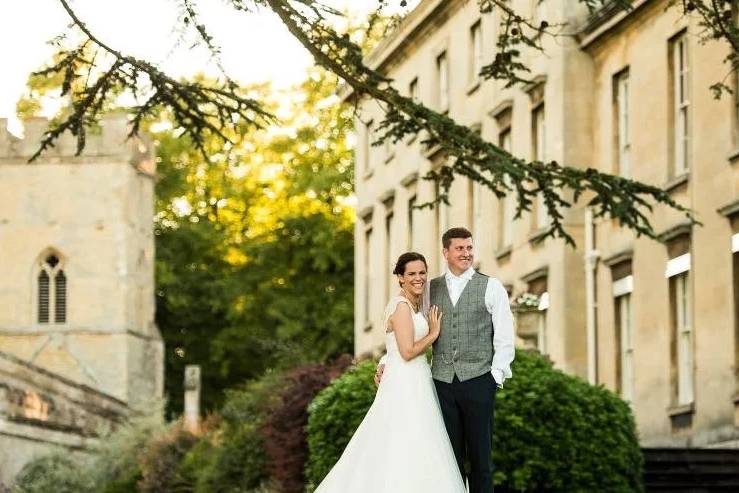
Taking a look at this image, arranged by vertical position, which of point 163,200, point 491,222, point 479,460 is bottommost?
point 479,460

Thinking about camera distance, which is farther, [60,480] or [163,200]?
[163,200]

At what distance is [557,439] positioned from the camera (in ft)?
84.8

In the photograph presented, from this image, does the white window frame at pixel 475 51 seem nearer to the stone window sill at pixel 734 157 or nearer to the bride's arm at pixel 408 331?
the stone window sill at pixel 734 157

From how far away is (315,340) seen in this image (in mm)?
66562

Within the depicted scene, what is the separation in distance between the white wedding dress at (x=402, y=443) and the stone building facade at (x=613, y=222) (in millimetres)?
11864

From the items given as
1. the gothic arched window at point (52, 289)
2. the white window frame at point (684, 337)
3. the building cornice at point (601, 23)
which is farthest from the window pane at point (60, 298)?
the white window frame at point (684, 337)

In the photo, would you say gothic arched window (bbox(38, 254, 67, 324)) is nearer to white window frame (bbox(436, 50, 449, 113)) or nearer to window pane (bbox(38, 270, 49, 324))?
window pane (bbox(38, 270, 49, 324))

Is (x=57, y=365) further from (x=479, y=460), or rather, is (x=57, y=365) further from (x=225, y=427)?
(x=479, y=460)

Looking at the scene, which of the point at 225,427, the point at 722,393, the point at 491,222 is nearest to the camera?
the point at 722,393

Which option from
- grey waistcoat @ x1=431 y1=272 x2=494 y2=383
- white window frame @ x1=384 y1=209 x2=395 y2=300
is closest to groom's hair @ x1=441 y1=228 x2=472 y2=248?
grey waistcoat @ x1=431 y1=272 x2=494 y2=383

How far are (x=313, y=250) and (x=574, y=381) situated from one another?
41.2 meters

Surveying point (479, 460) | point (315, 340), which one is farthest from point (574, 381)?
point (315, 340)

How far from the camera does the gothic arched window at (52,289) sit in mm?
83312

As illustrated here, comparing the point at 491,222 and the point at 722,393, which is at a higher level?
the point at 491,222
